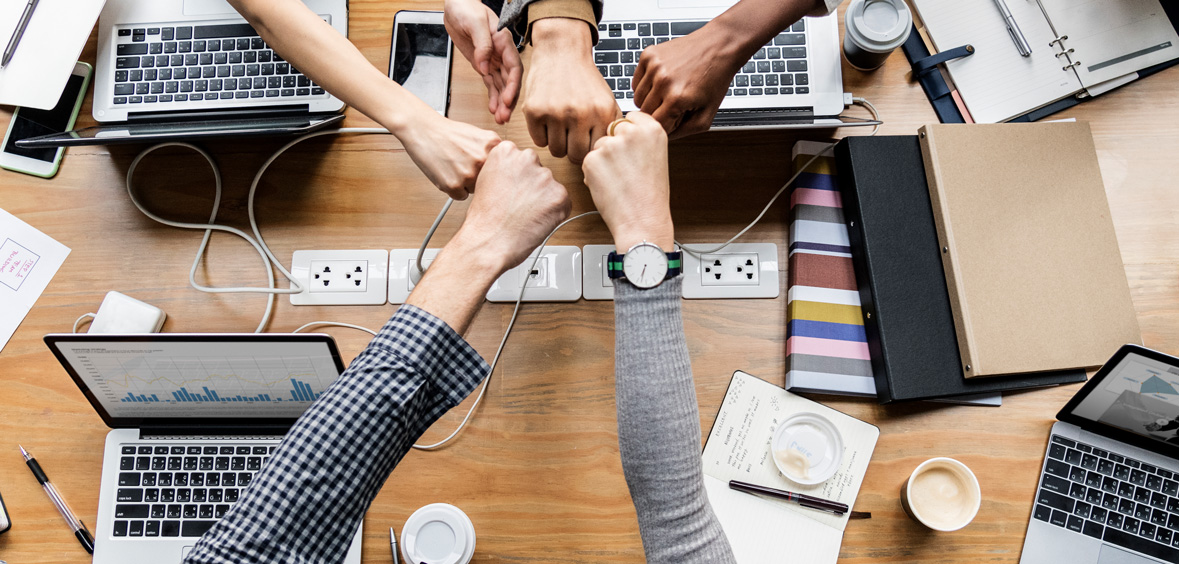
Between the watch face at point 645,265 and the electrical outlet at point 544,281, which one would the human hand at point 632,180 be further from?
the electrical outlet at point 544,281

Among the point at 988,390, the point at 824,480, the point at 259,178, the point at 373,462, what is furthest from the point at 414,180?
the point at 988,390

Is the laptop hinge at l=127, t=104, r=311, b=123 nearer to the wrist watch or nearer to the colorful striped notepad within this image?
the wrist watch

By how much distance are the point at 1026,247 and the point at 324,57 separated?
1.00 m

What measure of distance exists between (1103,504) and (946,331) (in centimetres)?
31

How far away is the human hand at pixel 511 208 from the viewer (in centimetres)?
81

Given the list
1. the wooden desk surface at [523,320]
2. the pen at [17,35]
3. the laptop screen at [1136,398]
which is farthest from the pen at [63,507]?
the laptop screen at [1136,398]

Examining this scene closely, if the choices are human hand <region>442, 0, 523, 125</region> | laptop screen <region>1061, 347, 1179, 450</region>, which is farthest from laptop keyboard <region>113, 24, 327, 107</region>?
laptop screen <region>1061, 347, 1179, 450</region>

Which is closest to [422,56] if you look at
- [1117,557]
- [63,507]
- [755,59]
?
[755,59]

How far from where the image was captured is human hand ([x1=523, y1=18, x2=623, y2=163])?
821mm

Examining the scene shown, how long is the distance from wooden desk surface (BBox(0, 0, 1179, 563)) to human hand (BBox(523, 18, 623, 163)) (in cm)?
20

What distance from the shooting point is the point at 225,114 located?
1016mm

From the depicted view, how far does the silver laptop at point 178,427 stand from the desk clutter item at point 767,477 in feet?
1.66

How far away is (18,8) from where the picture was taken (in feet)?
3.30

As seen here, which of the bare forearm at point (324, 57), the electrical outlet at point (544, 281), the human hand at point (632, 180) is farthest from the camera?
the electrical outlet at point (544, 281)
